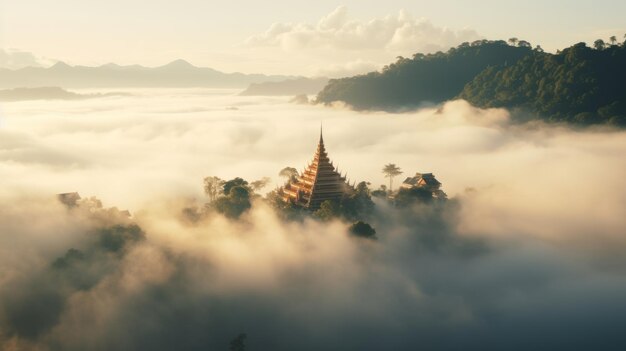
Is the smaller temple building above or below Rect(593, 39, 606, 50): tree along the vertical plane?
below

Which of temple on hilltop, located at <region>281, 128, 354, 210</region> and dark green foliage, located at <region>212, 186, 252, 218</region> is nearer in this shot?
dark green foliage, located at <region>212, 186, 252, 218</region>

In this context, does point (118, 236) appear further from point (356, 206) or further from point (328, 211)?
point (356, 206)

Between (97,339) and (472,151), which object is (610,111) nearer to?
(472,151)

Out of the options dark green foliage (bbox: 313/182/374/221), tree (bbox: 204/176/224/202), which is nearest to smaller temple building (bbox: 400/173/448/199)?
dark green foliage (bbox: 313/182/374/221)

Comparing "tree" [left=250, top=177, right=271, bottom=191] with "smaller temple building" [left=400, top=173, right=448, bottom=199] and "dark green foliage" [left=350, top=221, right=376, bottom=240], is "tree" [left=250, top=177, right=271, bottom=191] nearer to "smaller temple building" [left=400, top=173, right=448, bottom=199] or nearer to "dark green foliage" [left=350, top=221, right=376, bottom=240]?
"smaller temple building" [left=400, top=173, right=448, bottom=199]

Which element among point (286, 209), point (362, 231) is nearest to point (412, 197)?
point (362, 231)

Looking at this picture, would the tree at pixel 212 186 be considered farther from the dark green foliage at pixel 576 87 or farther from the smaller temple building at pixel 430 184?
the dark green foliage at pixel 576 87
